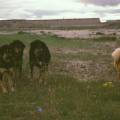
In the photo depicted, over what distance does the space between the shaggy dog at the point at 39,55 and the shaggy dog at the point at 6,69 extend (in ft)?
3.56

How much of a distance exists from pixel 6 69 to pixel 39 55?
1590 millimetres

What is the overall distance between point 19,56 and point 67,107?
4144 millimetres

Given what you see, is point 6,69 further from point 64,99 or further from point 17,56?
point 64,99

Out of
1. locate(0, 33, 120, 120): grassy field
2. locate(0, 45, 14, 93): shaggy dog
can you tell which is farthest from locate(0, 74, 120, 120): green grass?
locate(0, 45, 14, 93): shaggy dog

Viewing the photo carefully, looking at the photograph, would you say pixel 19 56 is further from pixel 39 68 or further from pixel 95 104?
pixel 95 104

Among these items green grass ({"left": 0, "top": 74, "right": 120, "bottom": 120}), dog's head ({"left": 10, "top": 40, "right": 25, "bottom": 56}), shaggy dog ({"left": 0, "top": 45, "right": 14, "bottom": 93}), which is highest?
dog's head ({"left": 10, "top": 40, "right": 25, "bottom": 56})

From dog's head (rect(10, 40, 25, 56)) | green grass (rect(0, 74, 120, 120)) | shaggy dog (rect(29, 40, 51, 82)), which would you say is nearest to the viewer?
green grass (rect(0, 74, 120, 120))

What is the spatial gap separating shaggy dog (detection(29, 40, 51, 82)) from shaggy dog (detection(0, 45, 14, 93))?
1085 millimetres

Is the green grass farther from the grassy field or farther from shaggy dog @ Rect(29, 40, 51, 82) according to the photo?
shaggy dog @ Rect(29, 40, 51, 82)

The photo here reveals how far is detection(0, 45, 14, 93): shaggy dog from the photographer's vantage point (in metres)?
15.0

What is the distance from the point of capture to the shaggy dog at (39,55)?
641 inches

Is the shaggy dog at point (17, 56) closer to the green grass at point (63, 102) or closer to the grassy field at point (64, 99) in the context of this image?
the grassy field at point (64, 99)

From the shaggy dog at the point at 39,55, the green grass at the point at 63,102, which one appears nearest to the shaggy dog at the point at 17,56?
the shaggy dog at the point at 39,55

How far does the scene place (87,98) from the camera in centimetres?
1364
